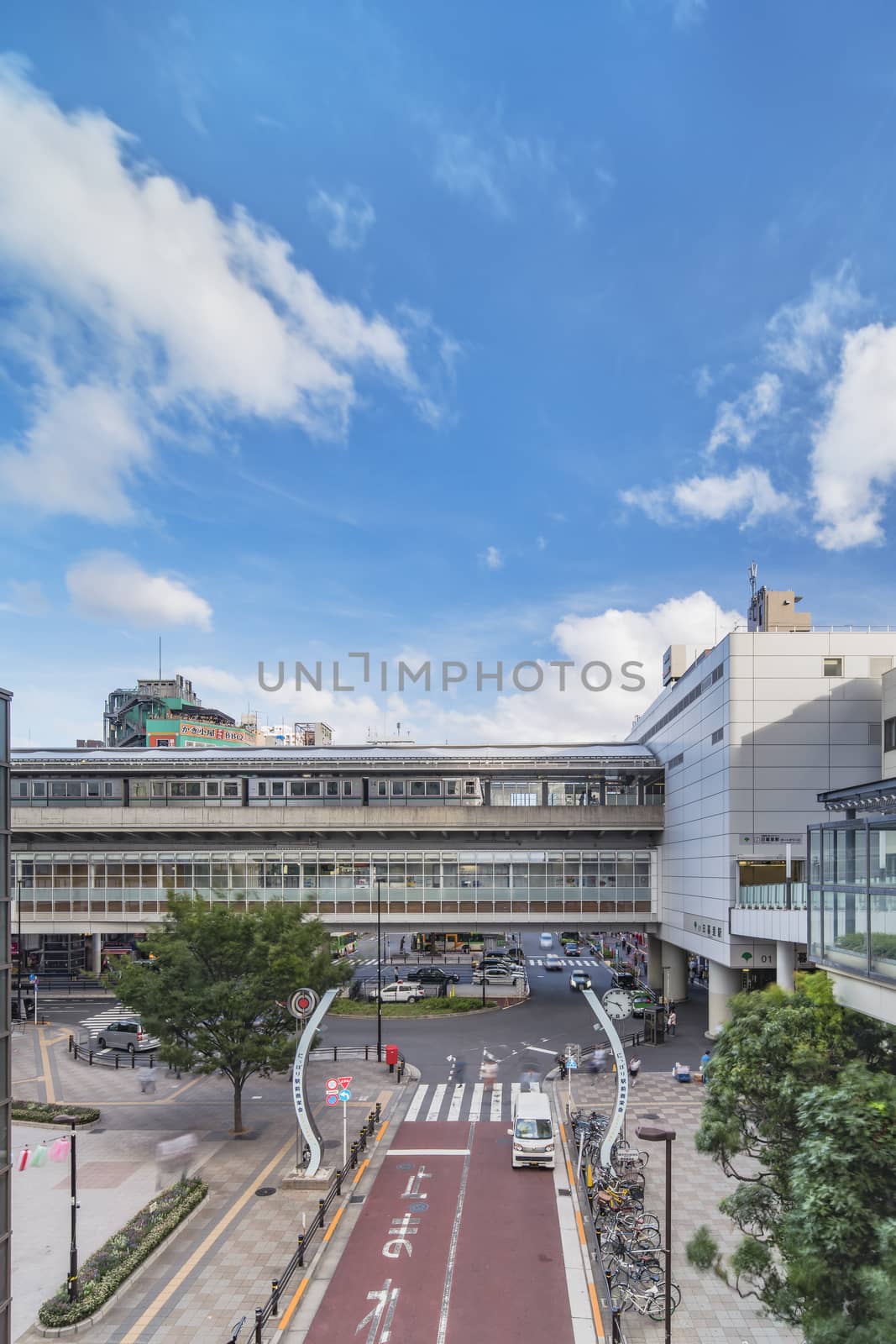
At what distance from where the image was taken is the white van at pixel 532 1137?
2606cm

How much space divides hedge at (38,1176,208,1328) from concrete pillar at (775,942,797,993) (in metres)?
23.4

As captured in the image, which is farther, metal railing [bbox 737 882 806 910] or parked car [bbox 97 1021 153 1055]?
parked car [bbox 97 1021 153 1055]

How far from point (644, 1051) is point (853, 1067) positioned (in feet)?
101

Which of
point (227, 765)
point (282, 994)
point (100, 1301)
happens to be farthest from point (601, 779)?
point (100, 1301)

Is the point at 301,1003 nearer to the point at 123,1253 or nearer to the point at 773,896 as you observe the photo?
the point at 123,1253

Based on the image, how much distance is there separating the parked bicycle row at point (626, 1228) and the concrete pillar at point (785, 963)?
1194 centimetres

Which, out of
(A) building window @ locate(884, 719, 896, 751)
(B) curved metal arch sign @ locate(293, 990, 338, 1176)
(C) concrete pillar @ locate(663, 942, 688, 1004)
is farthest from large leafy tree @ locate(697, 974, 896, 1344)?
(C) concrete pillar @ locate(663, 942, 688, 1004)

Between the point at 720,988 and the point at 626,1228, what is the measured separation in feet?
A: 74.7

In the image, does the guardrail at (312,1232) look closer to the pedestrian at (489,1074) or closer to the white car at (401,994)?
the pedestrian at (489,1074)

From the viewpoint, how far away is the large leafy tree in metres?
11.3

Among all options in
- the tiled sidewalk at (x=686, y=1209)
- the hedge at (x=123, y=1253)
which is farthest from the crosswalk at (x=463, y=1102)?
the hedge at (x=123, y=1253)

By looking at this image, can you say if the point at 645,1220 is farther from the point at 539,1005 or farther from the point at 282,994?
the point at 539,1005

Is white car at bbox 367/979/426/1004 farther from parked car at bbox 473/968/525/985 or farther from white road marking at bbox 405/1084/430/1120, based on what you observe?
white road marking at bbox 405/1084/430/1120

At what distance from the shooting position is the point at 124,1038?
4366 centimetres
